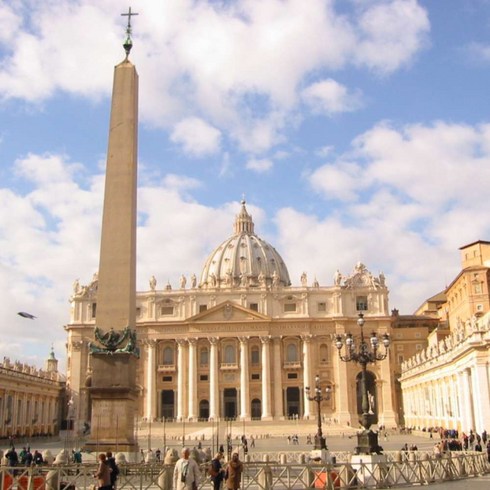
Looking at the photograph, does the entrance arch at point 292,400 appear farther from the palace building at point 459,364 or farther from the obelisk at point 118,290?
the obelisk at point 118,290

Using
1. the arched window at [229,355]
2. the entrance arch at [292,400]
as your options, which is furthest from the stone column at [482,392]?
the arched window at [229,355]

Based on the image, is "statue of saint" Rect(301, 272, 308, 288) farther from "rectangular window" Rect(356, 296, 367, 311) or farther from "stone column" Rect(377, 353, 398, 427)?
"stone column" Rect(377, 353, 398, 427)

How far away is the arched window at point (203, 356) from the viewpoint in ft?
→ 263

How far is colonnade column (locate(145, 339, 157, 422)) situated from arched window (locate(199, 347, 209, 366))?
5270 mm

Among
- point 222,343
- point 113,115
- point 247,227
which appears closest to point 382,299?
point 222,343

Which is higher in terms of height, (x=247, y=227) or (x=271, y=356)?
(x=247, y=227)

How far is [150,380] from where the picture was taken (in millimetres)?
79250

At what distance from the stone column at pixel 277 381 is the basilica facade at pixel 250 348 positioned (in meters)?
0.11

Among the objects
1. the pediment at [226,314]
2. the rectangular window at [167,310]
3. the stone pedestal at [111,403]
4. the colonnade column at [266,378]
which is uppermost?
the rectangular window at [167,310]

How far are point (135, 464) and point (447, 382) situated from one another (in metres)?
36.4

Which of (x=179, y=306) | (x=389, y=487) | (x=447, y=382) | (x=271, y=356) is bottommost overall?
(x=389, y=487)

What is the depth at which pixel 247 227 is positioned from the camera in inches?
4660

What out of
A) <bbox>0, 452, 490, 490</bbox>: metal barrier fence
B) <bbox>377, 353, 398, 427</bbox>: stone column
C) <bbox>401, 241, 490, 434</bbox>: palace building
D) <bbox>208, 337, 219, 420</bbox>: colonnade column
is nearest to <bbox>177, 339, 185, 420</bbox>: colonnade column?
<bbox>208, 337, 219, 420</bbox>: colonnade column

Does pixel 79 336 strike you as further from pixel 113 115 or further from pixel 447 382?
pixel 113 115
